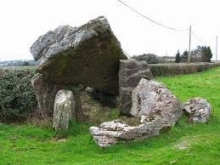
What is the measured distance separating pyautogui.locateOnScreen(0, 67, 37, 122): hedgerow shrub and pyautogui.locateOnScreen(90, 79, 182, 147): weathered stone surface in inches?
150

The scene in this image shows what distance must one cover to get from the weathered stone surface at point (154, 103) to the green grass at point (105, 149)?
0.42 meters

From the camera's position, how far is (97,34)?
543 inches

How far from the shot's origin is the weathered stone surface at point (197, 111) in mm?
14312

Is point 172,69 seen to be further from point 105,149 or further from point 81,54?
point 105,149

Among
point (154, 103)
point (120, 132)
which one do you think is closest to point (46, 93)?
point (154, 103)

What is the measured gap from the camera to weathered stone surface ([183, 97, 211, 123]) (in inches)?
563

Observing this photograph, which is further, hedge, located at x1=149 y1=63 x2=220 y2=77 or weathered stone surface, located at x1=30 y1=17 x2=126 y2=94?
hedge, located at x1=149 y1=63 x2=220 y2=77

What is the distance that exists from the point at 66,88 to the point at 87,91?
2181 millimetres

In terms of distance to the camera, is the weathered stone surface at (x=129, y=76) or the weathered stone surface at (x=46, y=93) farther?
the weathered stone surface at (x=46, y=93)

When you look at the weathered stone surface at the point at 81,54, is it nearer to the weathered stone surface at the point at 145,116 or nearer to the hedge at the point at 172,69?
the weathered stone surface at the point at 145,116

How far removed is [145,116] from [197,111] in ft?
7.62

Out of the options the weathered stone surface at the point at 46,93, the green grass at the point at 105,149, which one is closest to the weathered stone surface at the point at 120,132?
the green grass at the point at 105,149

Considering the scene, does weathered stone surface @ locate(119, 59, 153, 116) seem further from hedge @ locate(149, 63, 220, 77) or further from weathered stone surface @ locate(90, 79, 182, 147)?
hedge @ locate(149, 63, 220, 77)

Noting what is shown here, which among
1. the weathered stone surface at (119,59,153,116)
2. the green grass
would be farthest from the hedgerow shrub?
the weathered stone surface at (119,59,153,116)
